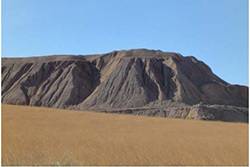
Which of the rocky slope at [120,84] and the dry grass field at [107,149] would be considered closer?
the dry grass field at [107,149]

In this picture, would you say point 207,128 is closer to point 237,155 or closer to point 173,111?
point 237,155

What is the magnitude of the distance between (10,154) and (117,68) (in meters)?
92.7

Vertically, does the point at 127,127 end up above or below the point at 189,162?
below

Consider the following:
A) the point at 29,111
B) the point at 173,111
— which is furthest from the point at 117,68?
the point at 29,111

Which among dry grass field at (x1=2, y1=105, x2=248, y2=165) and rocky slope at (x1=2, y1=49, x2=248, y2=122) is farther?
rocky slope at (x1=2, y1=49, x2=248, y2=122)

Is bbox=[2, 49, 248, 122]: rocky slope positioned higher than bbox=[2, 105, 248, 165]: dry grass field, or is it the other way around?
bbox=[2, 105, 248, 165]: dry grass field

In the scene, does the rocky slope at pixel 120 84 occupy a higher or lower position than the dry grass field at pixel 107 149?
lower

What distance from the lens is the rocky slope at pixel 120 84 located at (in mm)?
91000

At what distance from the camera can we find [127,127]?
19.4 meters

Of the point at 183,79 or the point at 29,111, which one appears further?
the point at 183,79

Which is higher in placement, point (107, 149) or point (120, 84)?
point (107, 149)

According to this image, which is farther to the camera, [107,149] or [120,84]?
[120,84]

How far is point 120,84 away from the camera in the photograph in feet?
320

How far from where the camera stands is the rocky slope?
91000 mm
